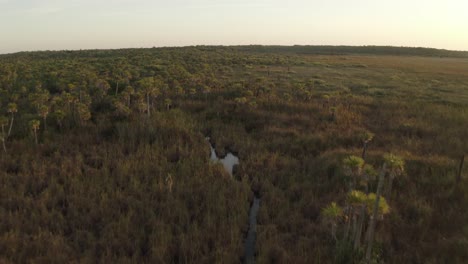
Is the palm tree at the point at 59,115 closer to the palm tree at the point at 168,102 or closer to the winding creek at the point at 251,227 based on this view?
the palm tree at the point at 168,102

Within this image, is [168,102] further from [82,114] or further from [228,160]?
[228,160]

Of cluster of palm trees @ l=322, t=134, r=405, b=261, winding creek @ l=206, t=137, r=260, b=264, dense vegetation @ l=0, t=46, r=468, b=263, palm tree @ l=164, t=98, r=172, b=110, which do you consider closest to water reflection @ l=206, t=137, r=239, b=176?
winding creek @ l=206, t=137, r=260, b=264

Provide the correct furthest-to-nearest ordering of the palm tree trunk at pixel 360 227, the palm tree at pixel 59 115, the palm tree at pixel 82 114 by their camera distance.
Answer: the palm tree at pixel 82 114 → the palm tree at pixel 59 115 → the palm tree trunk at pixel 360 227

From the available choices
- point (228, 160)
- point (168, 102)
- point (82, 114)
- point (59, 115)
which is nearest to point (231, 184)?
point (228, 160)

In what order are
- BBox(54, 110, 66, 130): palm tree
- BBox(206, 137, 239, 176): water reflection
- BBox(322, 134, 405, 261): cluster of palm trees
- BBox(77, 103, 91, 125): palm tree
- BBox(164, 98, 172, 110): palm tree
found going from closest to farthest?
BBox(322, 134, 405, 261): cluster of palm trees < BBox(206, 137, 239, 176): water reflection < BBox(54, 110, 66, 130): palm tree < BBox(77, 103, 91, 125): palm tree < BBox(164, 98, 172, 110): palm tree

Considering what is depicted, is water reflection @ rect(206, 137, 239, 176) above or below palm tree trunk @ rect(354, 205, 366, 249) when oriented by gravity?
below

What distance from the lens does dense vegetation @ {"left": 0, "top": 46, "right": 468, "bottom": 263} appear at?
29.0 ft

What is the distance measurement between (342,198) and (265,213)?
3.10m

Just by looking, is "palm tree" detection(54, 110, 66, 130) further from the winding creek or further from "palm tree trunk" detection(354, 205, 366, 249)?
"palm tree trunk" detection(354, 205, 366, 249)

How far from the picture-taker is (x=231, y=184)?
13.3 metres

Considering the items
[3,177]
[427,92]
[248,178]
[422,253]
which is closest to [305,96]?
[427,92]

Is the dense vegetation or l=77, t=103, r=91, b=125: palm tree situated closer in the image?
the dense vegetation

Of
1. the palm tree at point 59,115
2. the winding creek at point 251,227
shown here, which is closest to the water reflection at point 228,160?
the winding creek at point 251,227

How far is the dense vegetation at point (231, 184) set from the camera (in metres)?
8.84
